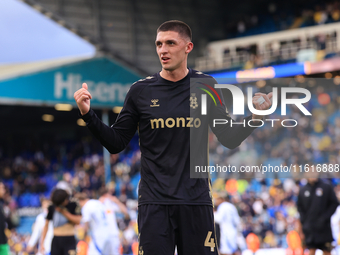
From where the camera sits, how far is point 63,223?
777cm

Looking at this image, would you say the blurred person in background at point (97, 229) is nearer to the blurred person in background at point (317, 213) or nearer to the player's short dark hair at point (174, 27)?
the blurred person in background at point (317, 213)

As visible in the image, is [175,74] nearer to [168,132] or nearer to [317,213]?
[168,132]

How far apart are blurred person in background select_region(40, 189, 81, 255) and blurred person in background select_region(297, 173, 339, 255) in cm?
395

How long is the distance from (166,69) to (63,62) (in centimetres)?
2099

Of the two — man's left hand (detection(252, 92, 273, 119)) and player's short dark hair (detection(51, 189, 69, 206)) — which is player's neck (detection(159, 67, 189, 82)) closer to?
man's left hand (detection(252, 92, 273, 119))

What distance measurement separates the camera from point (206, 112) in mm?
3336

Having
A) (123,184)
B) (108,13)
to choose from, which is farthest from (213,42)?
(123,184)

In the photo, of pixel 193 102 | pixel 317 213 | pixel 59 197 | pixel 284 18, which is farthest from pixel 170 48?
pixel 284 18

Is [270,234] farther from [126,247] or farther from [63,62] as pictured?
[63,62]

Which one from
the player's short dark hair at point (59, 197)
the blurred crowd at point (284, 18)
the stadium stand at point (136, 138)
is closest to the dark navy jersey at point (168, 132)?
the player's short dark hair at point (59, 197)

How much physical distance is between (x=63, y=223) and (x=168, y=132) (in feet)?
16.9

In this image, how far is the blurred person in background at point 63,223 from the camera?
768 cm

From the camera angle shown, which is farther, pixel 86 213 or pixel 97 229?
pixel 97 229

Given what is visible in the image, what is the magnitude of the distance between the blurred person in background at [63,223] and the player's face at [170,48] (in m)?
5.01
